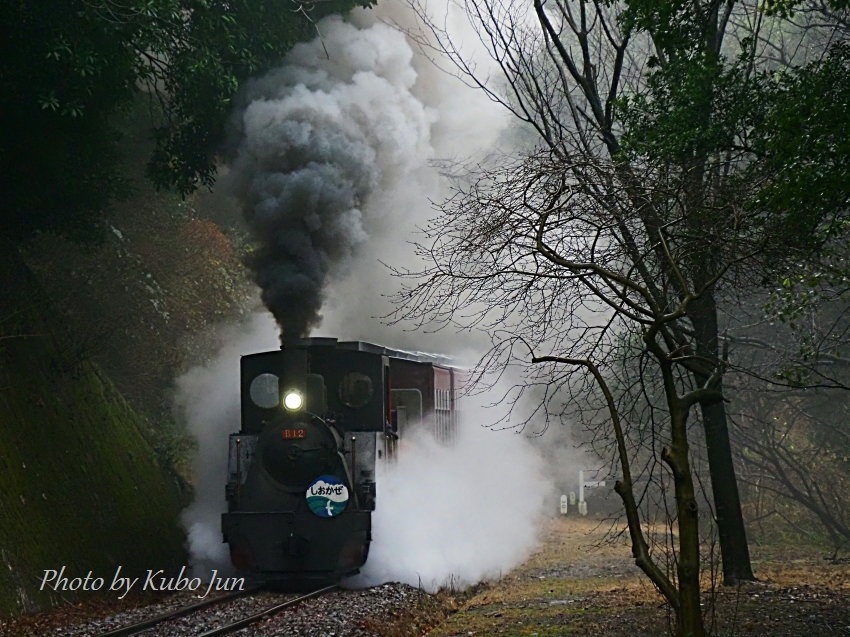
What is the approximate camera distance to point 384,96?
1678 centimetres

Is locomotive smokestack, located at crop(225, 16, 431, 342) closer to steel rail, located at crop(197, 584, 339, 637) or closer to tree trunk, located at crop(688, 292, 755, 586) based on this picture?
steel rail, located at crop(197, 584, 339, 637)

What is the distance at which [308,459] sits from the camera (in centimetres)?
1201

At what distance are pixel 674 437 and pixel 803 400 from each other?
49.1 feet

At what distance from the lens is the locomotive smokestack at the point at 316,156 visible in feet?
46.5

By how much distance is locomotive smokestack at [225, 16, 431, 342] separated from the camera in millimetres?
14188

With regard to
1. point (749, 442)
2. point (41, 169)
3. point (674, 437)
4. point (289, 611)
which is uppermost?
point (41, 169)

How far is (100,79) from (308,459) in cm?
652

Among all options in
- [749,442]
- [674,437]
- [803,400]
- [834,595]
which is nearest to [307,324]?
[834,595]

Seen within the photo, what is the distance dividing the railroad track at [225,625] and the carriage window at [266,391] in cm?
232

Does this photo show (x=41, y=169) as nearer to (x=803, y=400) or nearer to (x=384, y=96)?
(x=384, y=96)

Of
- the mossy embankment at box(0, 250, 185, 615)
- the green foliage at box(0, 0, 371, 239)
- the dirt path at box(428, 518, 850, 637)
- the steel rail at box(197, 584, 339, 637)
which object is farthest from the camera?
the green foliage at box(0, 0, 371, 239)

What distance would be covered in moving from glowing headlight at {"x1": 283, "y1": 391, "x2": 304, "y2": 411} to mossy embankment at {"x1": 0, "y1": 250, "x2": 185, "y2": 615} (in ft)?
9.82

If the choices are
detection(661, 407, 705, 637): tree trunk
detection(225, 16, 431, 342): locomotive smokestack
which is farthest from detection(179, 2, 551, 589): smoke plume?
detection(661, 407, 705, 637): tree trunk

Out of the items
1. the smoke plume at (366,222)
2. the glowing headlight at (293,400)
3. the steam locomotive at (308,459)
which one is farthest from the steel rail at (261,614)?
the glowing headlight at (293,400)
